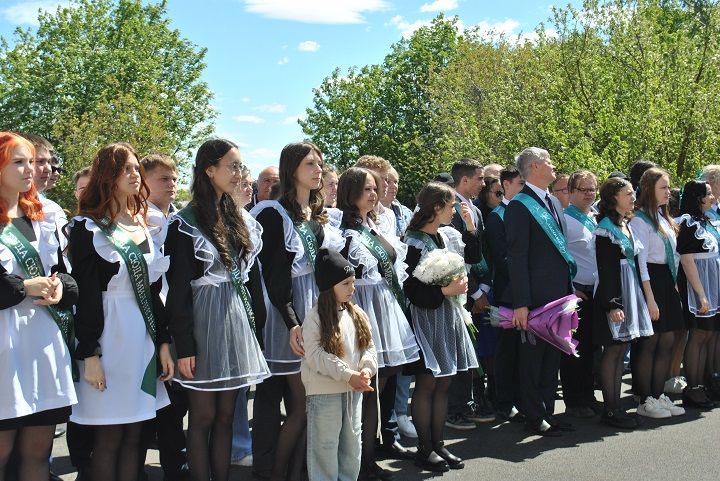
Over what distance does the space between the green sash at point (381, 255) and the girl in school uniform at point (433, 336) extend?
0.21m

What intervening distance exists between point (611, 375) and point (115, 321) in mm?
4403

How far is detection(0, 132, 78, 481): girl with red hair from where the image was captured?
376 centimetres

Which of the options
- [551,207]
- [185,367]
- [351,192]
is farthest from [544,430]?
[185,367]

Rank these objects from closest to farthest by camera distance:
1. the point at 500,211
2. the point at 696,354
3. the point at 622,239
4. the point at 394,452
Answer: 1. the point at 394,452
2. the point at 622,239
3. the point at 500,211
4. the point at 696,354

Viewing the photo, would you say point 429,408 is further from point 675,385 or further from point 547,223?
point 675,385

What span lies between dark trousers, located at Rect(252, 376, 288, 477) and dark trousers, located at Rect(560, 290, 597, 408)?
3114 mm

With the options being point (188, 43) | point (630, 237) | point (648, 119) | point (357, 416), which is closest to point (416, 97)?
point (188, 43)

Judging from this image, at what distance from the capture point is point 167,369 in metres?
4.35

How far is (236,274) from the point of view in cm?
454

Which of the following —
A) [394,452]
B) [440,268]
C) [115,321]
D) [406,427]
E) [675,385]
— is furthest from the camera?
[675,385]

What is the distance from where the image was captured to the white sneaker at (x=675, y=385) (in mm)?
8070

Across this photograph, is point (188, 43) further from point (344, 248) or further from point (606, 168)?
point (344, 248)

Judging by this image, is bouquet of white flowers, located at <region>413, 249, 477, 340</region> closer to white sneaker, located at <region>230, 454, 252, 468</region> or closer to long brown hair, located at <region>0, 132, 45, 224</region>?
white sneaker, located at <region>230, 454, 252, 468</region>

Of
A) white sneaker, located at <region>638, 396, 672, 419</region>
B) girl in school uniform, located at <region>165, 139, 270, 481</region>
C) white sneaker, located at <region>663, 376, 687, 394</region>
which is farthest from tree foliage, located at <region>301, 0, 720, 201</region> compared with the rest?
girl in school uniform, located at <region>165, 139, 270, 481</region>
